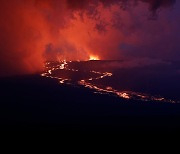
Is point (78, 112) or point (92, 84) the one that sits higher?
point (92, 84)

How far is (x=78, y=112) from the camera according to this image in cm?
→ 1661

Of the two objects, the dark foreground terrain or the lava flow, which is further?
the lava flow

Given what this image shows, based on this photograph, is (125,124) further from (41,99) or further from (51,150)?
(41,99)

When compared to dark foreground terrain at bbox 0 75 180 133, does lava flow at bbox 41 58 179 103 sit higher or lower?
higher

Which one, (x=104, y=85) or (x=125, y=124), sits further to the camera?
(x=104, y=85)

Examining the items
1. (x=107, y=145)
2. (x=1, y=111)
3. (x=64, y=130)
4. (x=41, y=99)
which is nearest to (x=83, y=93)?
(x=41, y=99)

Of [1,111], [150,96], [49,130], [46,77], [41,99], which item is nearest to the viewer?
[49,130]

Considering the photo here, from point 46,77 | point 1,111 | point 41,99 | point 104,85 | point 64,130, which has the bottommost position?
point 64,130

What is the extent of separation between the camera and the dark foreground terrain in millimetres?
14453

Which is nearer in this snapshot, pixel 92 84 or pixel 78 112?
pixel 78 112

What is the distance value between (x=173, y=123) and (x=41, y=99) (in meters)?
7.62

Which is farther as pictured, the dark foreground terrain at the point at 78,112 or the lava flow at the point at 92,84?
the lava flow at the point at 92,84

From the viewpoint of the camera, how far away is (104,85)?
78.6 feet

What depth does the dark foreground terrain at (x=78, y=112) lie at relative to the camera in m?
14.5
